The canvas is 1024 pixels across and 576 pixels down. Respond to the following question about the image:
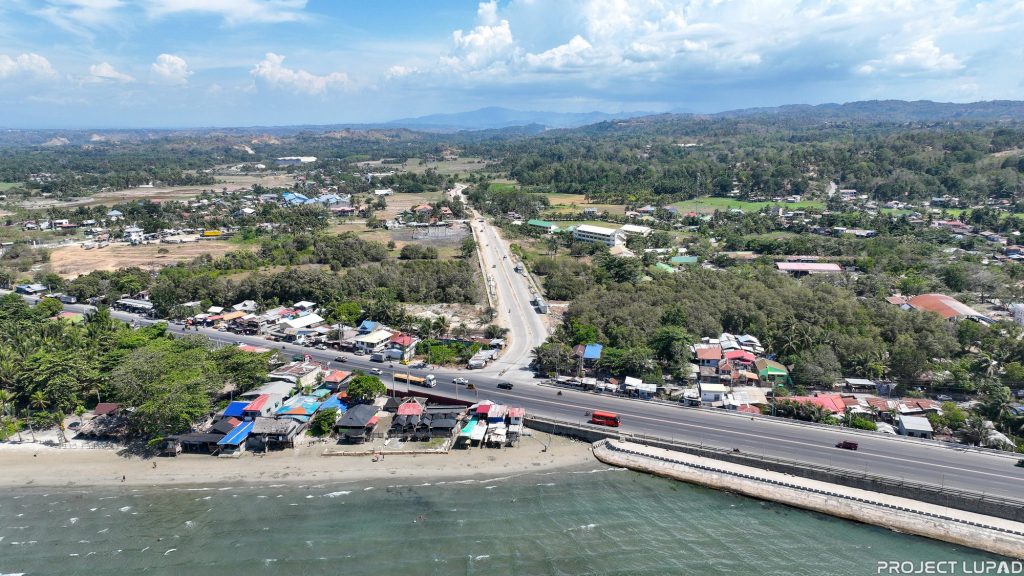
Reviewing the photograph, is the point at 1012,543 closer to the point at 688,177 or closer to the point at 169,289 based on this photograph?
the point at 169,289

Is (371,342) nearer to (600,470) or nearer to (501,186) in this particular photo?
(600,470)

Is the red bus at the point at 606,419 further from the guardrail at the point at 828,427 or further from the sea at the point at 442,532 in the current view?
the guardrail at the point at 828,427

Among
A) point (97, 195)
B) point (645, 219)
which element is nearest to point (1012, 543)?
point (645, 219)

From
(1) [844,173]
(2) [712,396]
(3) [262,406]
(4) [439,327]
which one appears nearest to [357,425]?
(3) [262,406]

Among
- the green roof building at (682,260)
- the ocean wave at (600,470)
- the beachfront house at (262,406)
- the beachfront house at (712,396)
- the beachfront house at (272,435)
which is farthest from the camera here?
the green roof building at (682,260)

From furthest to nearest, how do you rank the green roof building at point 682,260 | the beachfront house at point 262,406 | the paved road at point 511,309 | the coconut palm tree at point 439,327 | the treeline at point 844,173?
the treeline at point 844,173
the green roof building at point 682,260
the coconut palm tree at point 439,327
the paved road at point 511,309
the beachfront house at point 262,406

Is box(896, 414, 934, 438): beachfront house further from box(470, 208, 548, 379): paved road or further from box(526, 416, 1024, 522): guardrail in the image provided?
box(470, 208, 548, 379): paved road

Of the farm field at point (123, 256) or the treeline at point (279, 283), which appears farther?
the farm field at point (123, 256)

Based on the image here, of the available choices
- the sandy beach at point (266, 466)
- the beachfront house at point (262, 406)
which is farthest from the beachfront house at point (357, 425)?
the beachfront house at point (262, 406)
